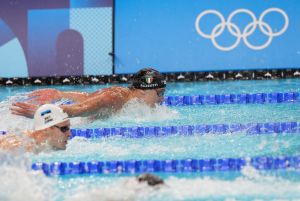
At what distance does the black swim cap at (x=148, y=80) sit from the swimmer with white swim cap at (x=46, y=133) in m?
1.41

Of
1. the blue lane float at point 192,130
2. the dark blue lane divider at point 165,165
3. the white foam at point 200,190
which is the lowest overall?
the white foam at point 200,190

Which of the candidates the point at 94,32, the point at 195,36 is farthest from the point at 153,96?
the point at 94,32

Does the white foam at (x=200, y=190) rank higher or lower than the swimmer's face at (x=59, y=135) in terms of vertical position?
lower

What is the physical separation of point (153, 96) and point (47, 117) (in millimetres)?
1580

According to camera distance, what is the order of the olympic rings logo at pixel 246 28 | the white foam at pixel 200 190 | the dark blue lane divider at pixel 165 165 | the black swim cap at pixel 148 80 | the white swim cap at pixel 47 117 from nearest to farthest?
the white foam at pixel 200 190 → the dark blue lane divider at pixel 165 165 → the white swim cap at pixel 47 117 → the black swim cap at pixel 148 80 → the olympic rings logo at pixel 246 28

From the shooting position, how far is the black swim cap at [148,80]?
602 centimetres

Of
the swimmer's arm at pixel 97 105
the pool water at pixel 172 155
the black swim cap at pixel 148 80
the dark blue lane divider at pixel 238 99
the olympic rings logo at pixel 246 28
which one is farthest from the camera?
the olympic rings logo at pixel 246 28

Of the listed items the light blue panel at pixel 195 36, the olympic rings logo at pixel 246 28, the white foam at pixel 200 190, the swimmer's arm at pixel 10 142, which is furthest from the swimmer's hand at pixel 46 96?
the olympic rings logo at pixel 246 28

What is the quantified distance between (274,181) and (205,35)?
178 inches

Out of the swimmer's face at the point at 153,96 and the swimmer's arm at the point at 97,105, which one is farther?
the swimmer's face at the point at 153,96

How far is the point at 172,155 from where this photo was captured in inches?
196

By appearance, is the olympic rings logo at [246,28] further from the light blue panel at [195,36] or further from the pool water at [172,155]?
the pool water at [172,155]

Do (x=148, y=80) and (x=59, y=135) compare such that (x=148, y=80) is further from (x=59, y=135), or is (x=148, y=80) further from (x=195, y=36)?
(x=195, y=36)

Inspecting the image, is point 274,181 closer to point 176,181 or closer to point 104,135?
point 176,181
